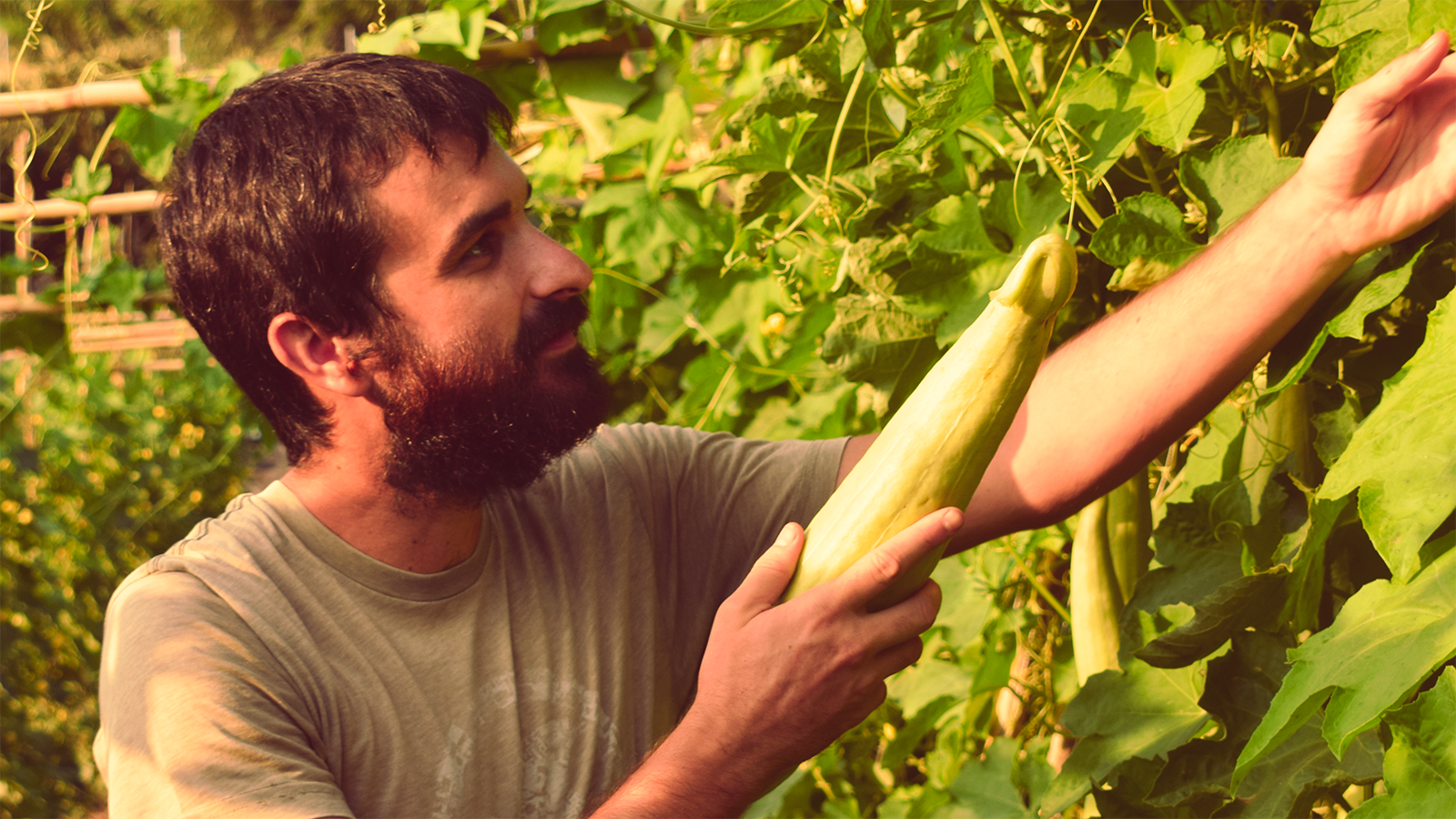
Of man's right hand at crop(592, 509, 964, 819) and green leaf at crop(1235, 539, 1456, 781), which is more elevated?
green leaf at crop(1235, 539, 1456, 781)

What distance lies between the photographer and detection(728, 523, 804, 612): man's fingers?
1.19 metres

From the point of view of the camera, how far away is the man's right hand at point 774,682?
116 cm

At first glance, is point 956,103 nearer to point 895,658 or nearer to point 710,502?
point 895,658

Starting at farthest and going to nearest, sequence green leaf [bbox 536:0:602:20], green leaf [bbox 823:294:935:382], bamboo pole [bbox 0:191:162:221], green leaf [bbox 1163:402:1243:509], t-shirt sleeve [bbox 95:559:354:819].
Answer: bamboo pole [bbox 0:191:162:221] → green leaf [bbox 536:0:602:20] → green leaf [bbox 823:294:935:382] → green leaf [bbox 1163:402:1243:509] → t-shirt sleeve [bbox 95:559:354:819]

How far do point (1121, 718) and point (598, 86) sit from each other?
5.63 feet

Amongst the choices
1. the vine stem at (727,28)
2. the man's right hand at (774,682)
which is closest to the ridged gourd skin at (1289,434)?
the man's right hand at (774,682)

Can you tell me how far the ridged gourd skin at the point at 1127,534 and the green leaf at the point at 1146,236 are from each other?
40 centimetres

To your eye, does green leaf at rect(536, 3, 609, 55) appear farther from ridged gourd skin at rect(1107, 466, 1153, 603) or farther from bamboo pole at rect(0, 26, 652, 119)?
ridged gourd skin at rect(1107, 466, 1153, 603)

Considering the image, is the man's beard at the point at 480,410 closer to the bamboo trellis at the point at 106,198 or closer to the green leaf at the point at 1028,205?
the green leaf at the point at 1028,205

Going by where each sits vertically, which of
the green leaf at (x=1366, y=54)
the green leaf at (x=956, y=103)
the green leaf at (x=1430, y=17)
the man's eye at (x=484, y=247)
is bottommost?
the man's eye at (x=484, y=247)

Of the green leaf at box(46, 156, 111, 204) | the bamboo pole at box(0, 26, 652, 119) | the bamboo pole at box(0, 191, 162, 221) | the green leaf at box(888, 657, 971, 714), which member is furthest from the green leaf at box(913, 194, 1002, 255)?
the bamboo pole at box(0, 191, 162, 221)

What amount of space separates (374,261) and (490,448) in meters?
0.30

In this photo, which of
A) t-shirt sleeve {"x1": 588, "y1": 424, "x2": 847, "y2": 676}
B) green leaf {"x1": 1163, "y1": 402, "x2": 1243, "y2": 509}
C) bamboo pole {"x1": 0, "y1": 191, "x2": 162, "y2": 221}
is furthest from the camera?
bamboo pole {"x1": 0, "y1": 191, "x2": 162, "y2": 221}

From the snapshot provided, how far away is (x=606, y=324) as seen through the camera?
2.92 meters
